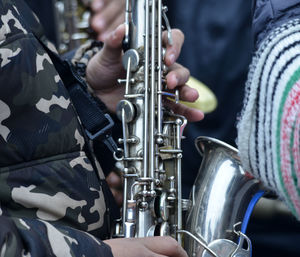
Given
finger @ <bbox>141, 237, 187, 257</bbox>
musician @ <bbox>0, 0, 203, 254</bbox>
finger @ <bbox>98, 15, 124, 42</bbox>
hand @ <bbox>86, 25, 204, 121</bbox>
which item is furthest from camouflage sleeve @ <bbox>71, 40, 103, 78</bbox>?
finger @ <bbox>141, 237, 187, 257</bbox>

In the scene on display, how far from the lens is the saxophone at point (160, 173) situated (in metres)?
1.00

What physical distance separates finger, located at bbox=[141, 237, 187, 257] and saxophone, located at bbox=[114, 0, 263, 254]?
11 cm

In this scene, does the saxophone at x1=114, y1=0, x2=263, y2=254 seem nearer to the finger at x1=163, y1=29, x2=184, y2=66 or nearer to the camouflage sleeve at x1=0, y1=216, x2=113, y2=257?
the finger at x1=163, y1=29, x2=184, y2=66

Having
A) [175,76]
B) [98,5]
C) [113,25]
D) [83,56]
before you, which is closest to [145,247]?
[175,76]

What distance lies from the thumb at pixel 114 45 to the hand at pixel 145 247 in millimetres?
493

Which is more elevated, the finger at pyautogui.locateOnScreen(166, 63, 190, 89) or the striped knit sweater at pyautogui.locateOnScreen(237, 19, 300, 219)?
the finger at pyautogui.locateOnScreen(166, 63, 190, 89)

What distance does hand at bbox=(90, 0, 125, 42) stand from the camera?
1931 millimetres

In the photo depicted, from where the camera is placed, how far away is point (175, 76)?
1111 millimetres

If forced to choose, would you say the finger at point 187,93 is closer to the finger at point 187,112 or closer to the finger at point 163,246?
the finger at point 187,112

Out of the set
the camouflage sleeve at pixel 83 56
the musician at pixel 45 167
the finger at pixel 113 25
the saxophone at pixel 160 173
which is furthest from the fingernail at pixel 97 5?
the musician at pixel 45 167

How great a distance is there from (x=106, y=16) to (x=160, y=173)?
1107 mm

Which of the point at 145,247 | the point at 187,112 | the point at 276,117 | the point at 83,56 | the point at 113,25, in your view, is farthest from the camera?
the point at 113,25

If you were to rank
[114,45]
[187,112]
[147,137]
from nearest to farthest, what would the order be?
[147,137] < [114,45] < [187,112]

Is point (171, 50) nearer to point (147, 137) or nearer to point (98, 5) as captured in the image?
point (147, 137)
